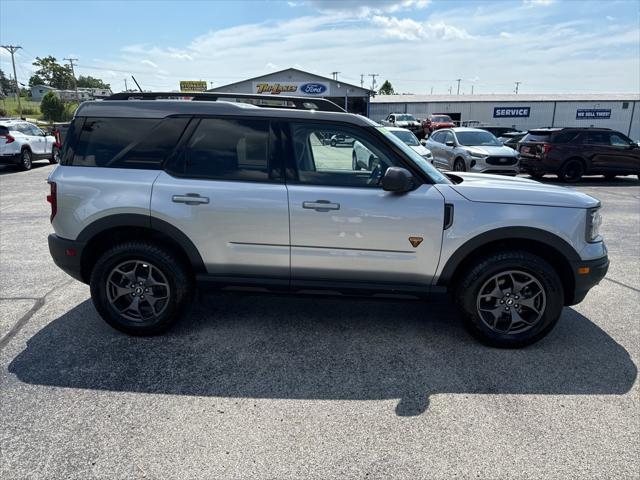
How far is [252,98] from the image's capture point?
3.87 m

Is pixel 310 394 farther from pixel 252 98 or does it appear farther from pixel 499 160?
pixel 499 160

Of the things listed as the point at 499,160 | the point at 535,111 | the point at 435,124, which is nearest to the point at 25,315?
the point at 499,160

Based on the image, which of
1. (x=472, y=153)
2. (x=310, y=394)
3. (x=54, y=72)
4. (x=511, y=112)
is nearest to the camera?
(x=310, y=394)

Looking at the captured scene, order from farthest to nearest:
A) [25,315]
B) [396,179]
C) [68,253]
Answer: [25,315], [68,253], [396,179]

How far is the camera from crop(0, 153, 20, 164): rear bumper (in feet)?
47.8

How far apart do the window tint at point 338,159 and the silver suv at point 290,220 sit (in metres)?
0.01

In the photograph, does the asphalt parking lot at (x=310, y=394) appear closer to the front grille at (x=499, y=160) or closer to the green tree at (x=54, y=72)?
the front grille at (x=499, y=160)

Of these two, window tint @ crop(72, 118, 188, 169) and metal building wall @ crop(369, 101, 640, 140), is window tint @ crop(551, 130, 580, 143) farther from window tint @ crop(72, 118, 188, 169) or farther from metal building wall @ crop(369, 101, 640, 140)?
metal building wall @ crop(369, 101, 640, 140)

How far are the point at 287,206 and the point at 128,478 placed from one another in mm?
2026

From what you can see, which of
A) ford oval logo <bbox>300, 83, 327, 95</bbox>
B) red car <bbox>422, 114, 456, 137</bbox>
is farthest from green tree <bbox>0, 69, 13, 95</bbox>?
red car <bbox>422, 114, 456, 137</bbox>

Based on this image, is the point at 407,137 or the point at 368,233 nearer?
the point at 368,233

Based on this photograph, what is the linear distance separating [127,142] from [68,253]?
1058 millimetres

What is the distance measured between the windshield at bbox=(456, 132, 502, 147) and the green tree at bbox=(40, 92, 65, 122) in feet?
162

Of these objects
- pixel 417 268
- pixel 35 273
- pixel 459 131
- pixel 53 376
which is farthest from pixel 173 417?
pixel 459 131
